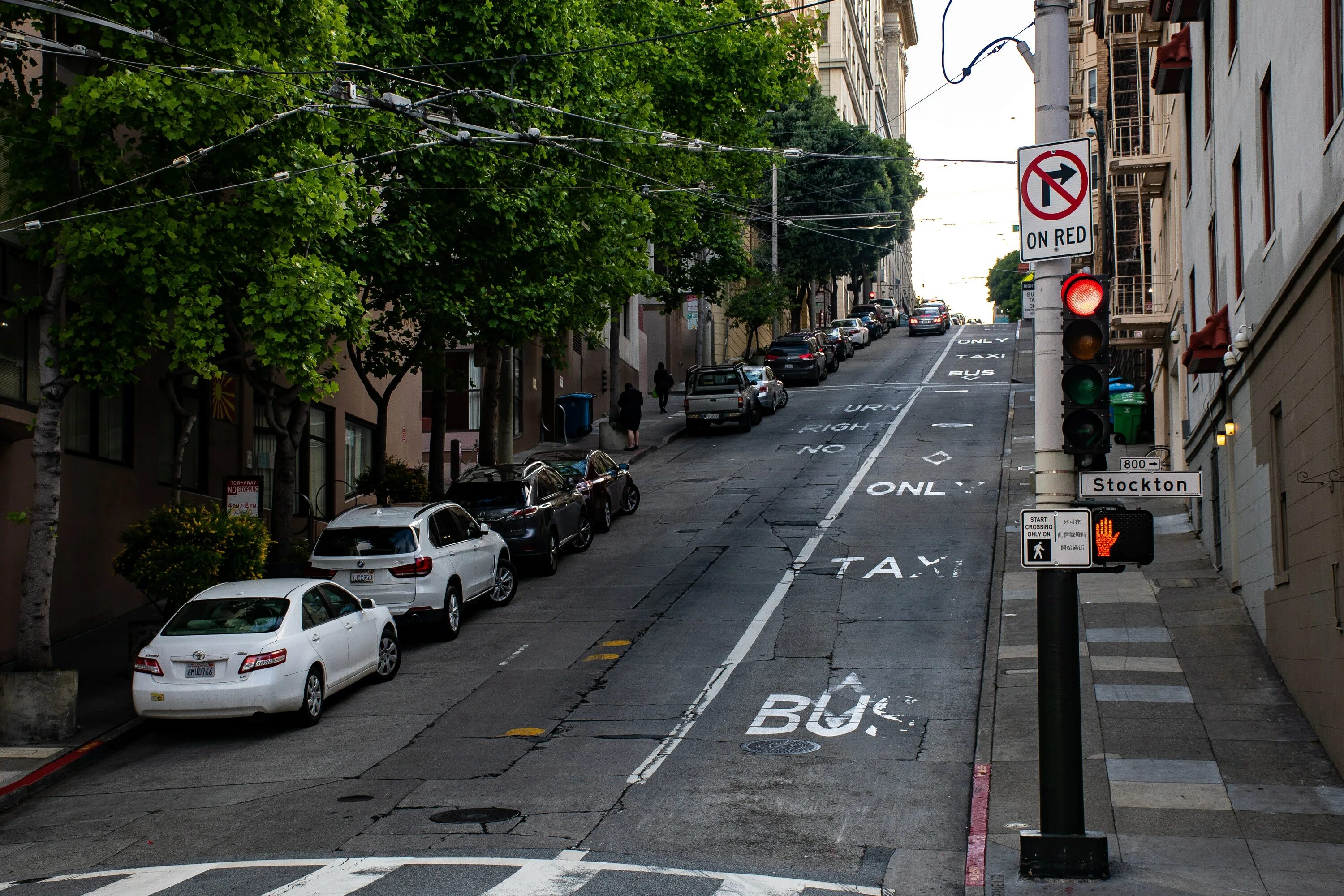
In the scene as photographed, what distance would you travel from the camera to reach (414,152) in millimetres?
19500

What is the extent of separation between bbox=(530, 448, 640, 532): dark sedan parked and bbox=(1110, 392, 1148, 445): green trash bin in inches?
478

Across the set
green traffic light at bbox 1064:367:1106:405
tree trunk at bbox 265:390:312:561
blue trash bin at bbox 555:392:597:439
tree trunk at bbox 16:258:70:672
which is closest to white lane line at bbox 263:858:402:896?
green traffic light at bbox 1064:367:1106:405

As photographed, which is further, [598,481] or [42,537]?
[598,481]

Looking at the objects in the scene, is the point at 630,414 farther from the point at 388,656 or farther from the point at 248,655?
the point at 248,655

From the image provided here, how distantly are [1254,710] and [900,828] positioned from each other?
518 centimetres

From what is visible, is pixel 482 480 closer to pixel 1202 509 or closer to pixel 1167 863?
pixel 1202 509

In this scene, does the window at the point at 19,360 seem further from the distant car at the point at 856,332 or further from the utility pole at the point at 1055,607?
the distant car at the point at 856,332

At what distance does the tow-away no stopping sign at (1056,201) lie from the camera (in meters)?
9.21

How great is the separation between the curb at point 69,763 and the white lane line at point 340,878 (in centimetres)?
432

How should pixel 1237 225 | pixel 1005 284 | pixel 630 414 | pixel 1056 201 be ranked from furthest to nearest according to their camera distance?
pixel 1005 284 → pixel 630 414 → pixel 1237 225 → pixel 1056 201

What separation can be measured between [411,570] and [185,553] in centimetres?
272

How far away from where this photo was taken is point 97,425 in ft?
62.6

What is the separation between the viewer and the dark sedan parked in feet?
80.4

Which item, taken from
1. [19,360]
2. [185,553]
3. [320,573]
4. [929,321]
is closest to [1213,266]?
[320,573]
